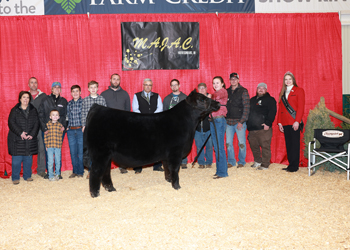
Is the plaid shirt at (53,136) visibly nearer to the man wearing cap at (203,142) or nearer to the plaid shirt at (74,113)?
the plaid shirt at (74,113)

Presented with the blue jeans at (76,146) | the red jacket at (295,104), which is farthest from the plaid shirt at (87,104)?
the red jacket at (295,104)

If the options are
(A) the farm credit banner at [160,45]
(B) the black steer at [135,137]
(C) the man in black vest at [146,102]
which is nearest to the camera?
(B) the black steer at [135,137]

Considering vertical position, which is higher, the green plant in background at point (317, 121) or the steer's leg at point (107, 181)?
the green plant in background at point (317, 121)

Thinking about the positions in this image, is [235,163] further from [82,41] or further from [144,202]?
[82,41]

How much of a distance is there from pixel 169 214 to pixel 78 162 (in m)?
2.96

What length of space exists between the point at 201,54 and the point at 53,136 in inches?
140

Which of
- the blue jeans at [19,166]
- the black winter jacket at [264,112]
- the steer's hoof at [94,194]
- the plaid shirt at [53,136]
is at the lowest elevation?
the steer's hoof at [94,194]

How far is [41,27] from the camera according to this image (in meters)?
5.97

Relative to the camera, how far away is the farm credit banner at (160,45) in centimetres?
617

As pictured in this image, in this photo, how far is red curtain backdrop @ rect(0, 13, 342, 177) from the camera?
598 centimetres

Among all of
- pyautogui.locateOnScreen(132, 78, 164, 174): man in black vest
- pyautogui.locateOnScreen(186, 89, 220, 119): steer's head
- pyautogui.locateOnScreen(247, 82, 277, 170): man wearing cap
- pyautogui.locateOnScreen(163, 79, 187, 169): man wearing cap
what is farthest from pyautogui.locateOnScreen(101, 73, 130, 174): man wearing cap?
pyautogui.locateOnScreen(247, 82, 277, 170): man wearing cap

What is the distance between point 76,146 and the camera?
548 cm

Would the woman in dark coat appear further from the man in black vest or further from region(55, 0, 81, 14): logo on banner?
region(55, 0, 81, 14): logo on banner

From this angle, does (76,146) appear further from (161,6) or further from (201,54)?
(161,6)
